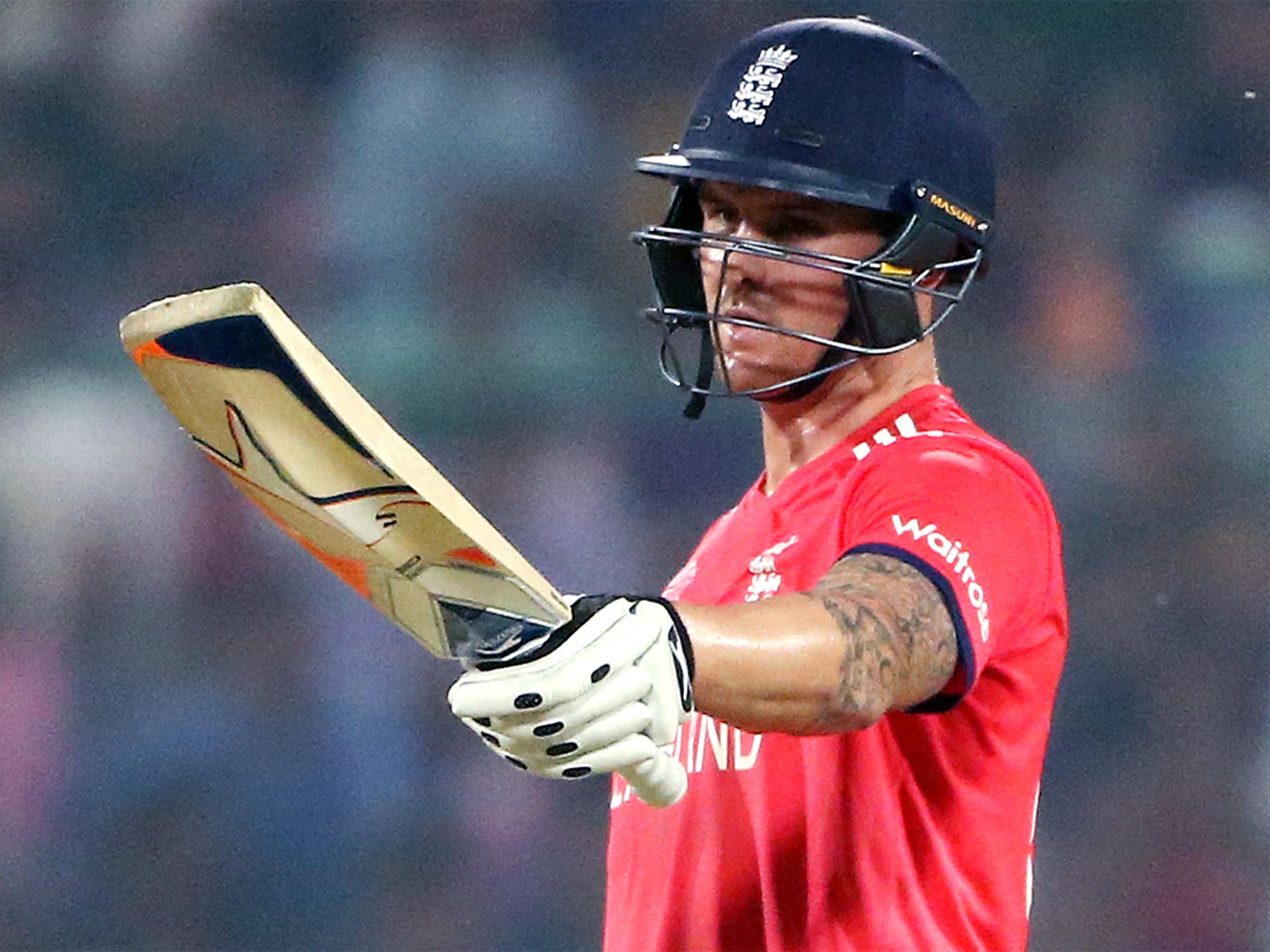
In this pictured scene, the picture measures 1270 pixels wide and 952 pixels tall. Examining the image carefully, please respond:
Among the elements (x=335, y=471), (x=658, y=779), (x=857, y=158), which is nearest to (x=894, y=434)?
(x=857, y=158)

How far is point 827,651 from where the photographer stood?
114 centimetres

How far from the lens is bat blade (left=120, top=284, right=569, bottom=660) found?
99 cm

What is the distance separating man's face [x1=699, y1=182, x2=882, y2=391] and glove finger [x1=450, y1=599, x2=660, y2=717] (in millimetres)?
597

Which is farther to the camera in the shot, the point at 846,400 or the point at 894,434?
the point at 846,400

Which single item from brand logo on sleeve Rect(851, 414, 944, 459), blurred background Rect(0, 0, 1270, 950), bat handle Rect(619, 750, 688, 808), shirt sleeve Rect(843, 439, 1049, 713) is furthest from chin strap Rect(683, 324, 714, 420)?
blurred background Rect(0, 0, 1270, 950)

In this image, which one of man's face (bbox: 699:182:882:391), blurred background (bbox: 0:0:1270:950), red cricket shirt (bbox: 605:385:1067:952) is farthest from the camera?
blurred background (bbox: 0:0:1270:950)

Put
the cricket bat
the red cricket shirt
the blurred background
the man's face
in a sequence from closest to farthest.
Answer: the cricket bat < the red cricket shirt < the man's face < the blurred background

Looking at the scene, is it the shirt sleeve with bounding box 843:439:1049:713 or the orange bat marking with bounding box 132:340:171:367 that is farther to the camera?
the shirt sleeve with bounding box 843:439:1049:713

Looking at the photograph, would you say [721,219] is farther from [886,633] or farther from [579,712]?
[579,712]

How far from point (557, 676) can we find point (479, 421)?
196cm

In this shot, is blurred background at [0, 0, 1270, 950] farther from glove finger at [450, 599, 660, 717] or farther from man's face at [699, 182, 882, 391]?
glove finger at [450, 599, 660, 717]

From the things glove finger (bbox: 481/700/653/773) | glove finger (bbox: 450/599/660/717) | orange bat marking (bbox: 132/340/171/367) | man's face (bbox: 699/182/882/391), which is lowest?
glove finger (bbox: 481/700/653/773)

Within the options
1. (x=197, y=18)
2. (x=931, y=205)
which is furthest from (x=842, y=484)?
(x=197, y=18)

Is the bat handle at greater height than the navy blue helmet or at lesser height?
lesser
